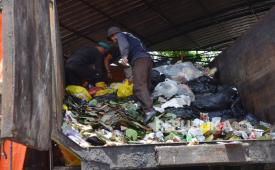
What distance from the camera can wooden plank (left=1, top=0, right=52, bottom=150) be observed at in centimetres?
209

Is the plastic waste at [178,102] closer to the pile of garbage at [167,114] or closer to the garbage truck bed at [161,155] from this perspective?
the pile of garbage at [167,114]

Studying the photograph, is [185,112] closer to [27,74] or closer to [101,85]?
[101,85]

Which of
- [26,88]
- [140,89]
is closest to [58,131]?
[26,88]

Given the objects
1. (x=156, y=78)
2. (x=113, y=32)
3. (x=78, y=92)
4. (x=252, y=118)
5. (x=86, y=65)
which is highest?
(x=113, y=32)

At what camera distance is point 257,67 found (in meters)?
3.84

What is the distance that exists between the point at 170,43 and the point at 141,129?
532cm

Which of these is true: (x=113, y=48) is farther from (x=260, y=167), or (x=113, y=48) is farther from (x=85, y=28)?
(x=260, y=167)

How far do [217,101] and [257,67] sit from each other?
2.52 feet

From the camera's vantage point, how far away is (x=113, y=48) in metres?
5.57

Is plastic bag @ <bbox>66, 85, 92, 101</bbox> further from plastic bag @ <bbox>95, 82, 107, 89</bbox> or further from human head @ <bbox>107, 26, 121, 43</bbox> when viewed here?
human head @ <bbox>107, 26, 121, 43</bbox>

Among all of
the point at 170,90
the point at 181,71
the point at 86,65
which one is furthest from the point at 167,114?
the point at 86,65

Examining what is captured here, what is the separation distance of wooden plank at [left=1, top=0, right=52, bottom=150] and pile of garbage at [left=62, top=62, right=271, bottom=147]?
38 cm

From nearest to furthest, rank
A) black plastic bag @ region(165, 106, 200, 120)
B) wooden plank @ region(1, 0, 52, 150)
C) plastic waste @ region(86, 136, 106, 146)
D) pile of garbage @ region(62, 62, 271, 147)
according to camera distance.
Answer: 1. wooden plank @ region(1, 0, 52, 150)
2. plastic waste @ region(86, 136, 106, 146)
3. pile of garbage @ region(62, 62, 271, 147)
4. black plastic bag @ region(165, 106, 200, 120)

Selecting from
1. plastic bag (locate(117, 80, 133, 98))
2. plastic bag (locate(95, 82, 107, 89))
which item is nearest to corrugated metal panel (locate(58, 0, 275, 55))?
plastic bag (locate(95, 82, 107, 89))
